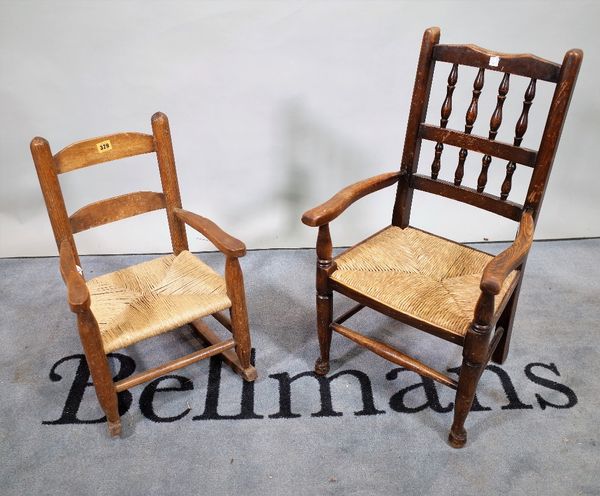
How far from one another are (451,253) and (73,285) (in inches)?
49.1

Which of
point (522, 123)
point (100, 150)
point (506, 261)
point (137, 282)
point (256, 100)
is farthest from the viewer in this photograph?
point (256, 100)

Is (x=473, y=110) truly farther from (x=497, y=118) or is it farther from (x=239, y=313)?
(x=239, y=313)

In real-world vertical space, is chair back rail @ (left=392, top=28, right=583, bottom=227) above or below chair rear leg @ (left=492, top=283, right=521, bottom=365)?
above

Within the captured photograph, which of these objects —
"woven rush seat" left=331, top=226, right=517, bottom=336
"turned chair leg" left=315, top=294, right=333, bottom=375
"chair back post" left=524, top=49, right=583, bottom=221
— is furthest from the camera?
"turned chair leg" left=315, top=294, right=333, bottom=375

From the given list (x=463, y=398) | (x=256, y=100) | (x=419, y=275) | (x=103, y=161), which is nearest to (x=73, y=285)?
(x=103, y=161)

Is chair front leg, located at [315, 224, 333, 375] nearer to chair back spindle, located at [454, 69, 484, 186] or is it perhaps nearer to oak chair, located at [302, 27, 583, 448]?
oak chair, located at [302, 27, 583, 448]

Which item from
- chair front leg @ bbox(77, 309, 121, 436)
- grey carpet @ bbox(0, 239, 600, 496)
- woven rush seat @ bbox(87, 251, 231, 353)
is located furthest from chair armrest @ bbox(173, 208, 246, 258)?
grey carpet @ bbox(0, 239, 600, 496)

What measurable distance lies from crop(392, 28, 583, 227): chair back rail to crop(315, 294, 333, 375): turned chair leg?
465mm

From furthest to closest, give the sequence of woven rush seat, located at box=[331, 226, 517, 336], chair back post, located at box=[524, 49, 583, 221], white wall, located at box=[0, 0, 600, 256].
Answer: white wall, located at box=[0, 0, 600, 256]
woven rush seat, located at box=[331, 226, 517, 336]
chair back post, located at box=[524, 49, 583, 221]

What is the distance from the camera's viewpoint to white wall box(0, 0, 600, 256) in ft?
7.50

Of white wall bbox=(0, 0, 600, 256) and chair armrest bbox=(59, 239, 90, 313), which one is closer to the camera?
chair armrest bbox=(59, 239, 90, 313)

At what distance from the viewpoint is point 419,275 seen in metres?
1.78

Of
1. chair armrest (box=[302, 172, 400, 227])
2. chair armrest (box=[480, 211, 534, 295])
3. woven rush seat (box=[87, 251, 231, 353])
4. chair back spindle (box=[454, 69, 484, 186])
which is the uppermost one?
chair back spindle (box=[454, 69, 484, 186])

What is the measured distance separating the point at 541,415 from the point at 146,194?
159 cm
